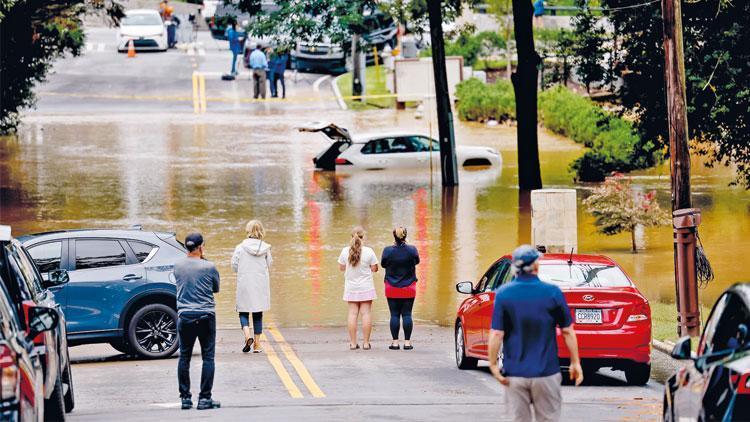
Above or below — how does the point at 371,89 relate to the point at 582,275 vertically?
above

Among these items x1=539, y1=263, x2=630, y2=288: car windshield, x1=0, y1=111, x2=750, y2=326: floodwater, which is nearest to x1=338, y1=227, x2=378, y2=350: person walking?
x1=0, y1=111, x2=750, y2=326: floodwater

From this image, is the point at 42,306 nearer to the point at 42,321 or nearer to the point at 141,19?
the point at 42,321

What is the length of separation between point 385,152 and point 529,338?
32.0 m

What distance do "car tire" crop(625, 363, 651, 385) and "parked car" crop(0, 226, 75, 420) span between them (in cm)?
589

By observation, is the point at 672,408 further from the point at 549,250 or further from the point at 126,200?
the point at 126,200

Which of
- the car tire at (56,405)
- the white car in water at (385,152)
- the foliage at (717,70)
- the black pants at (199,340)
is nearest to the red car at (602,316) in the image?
the black pants at (199,340)

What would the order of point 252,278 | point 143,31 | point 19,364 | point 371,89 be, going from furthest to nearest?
point 143,31, point 371,89, point 252,278, point 19,364

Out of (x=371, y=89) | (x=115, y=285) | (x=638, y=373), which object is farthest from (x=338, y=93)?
(x=638, y=373)

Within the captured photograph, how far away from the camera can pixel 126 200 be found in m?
34.7

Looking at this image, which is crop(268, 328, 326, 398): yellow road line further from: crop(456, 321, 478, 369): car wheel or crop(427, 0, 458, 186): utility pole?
crop(427, 0, 458, 186): utility pole

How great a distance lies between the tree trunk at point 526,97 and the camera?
3734cm

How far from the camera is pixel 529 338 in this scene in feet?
32.0

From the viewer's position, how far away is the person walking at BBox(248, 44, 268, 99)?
171 ft

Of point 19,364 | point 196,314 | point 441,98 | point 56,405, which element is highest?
point 441,98
